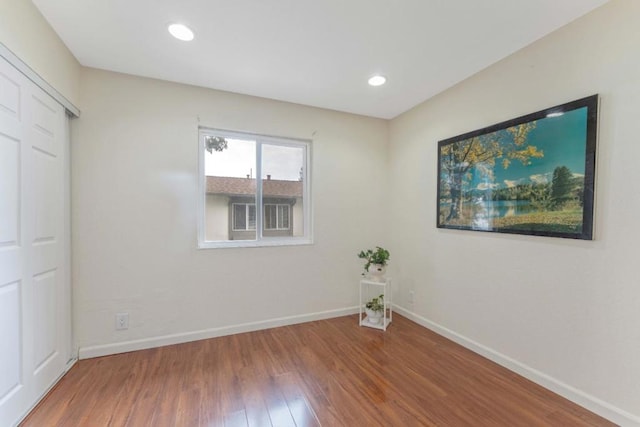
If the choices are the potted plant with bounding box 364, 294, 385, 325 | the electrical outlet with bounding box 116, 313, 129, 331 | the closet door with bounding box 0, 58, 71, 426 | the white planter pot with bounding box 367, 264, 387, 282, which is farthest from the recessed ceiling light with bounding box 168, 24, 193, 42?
the potted plant with bounding box 364, 294, 385, 325

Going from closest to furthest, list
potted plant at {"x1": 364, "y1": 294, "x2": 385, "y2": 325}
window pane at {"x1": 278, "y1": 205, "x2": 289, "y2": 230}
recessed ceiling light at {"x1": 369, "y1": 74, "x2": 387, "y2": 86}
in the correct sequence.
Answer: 1. recessed ceiling light at {"x1": 369, "y1": 74, "x2": 387, "y2": 86}
2. potted plant at {"x1": 364, "y1": 294, "x2": 385, "y2": 325}
3. window pane at {"x1": 278, "y1": 205, "x2": 289, "y2": 230}

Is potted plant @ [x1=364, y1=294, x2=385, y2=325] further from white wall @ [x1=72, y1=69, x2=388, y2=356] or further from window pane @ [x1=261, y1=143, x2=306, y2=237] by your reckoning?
window pane @ [x1=261, y1=143, x2=306, y2=237]

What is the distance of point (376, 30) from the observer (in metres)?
1.88

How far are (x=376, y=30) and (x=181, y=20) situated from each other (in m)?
1.31

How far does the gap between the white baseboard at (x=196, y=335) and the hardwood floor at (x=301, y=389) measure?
64mm

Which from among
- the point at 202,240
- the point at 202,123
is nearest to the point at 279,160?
the point at 202,123

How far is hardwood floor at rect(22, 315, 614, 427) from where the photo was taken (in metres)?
1.66

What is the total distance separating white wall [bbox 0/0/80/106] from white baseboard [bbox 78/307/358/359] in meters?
2.08

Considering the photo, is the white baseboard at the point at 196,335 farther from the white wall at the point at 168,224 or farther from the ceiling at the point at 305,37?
the ceiling at the point at 305,37

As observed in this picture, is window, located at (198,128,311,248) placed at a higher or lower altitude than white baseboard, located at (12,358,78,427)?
higher

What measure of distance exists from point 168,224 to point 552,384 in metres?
3.31

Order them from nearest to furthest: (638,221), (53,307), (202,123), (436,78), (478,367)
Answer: (638,221), (53,307), (478,367), (436,78), (202,123)

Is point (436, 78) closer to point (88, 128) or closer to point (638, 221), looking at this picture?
point (638, 221)

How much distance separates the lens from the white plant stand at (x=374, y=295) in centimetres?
299
